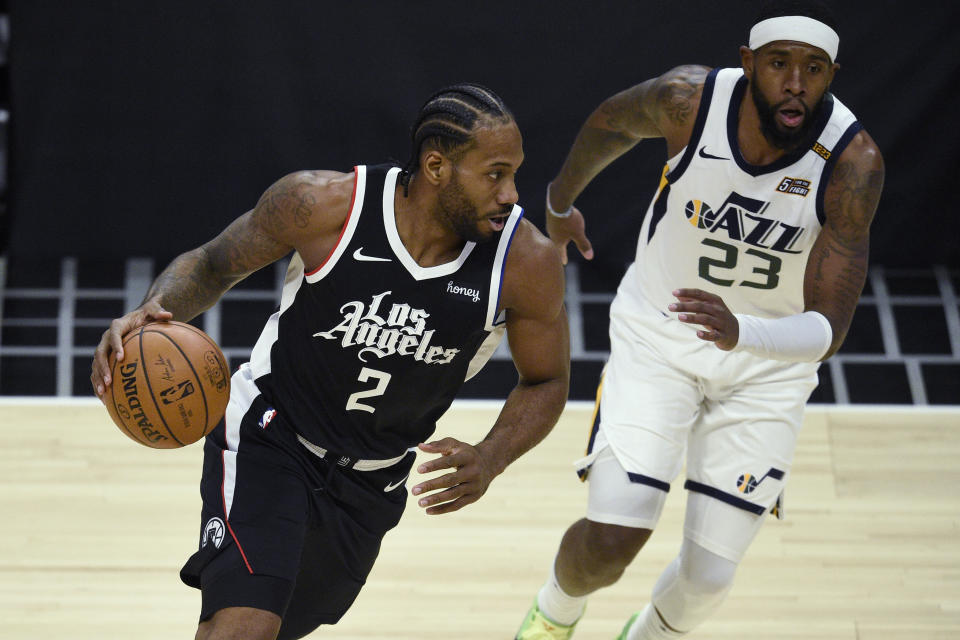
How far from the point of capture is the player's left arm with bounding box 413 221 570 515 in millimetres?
3270

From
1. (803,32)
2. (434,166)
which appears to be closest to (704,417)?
(803,32)

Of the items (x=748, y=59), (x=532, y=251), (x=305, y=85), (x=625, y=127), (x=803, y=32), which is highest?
(x=803, y=32)

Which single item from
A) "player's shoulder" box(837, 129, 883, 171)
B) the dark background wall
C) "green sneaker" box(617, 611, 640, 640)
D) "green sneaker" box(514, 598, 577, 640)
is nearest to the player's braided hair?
"player's shoulder" box(837, 129, 883, 171)

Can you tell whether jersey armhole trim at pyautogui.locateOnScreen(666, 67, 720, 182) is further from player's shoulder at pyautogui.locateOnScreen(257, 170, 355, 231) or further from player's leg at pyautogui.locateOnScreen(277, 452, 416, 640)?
player's leg at pyautogui.locateOnScreen(277, 452, 416, 640)

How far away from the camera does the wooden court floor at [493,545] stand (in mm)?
4527

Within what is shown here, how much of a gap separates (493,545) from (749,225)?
187cm

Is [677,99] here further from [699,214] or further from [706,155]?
[699,214]

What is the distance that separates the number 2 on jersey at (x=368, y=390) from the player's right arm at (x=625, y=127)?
0.77 meters

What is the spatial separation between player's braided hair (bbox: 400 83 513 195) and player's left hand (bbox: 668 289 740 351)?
64 centimetres

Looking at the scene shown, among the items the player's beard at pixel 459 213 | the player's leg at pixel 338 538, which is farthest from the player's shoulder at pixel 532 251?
the player's leg at pixel 338 538

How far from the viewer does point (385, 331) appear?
322cm

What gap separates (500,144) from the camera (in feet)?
10.1

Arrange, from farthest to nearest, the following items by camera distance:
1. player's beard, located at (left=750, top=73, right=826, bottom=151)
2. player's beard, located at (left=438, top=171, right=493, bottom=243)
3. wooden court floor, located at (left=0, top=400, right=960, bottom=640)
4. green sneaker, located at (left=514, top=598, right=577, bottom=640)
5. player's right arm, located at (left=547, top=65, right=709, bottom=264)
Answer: wooden court floor, located at (left=0, top=400, right=960, bottom=640)
green sneaker, located at (left=514, top=598, right=577, bottom=640)
player's right arm, located at (left=547, top=65, right=709, bottom=264)
player's beard, located at (left=750, top=73, right=826, bottom=151)
player's beard, located at (left=438, top=171, right=493, bottom=243)

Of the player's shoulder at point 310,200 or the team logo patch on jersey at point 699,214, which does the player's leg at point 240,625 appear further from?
the team logo patch on jersey at point 699,214
